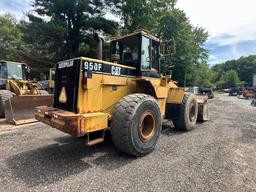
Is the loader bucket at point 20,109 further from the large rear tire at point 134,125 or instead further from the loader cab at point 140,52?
the large rear tire at point 134,125

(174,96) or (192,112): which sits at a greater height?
(174,96)

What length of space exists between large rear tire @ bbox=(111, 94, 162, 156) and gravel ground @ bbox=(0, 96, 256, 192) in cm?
27

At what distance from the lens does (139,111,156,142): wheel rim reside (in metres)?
4.51

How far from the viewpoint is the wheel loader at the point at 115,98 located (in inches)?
157

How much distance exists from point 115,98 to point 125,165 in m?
1.58

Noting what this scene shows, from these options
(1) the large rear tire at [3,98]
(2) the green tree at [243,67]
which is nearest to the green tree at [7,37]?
(1) the large rear tire at [3,98]

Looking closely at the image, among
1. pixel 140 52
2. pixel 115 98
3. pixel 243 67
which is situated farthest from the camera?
pixel 243 67

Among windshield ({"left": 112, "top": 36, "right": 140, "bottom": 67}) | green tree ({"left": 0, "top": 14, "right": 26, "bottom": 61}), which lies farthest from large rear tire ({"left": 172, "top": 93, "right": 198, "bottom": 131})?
green tree ({"left": 0, "top": 14, "right": 26, "bottom": 61})

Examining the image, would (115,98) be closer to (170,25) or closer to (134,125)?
(134,125)

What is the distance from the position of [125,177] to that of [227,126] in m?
5.72

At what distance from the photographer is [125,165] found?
3949 millimetres

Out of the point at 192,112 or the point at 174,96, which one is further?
the point at 192,112

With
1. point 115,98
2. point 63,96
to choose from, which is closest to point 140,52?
point 115,98

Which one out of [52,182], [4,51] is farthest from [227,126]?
[4,51]
